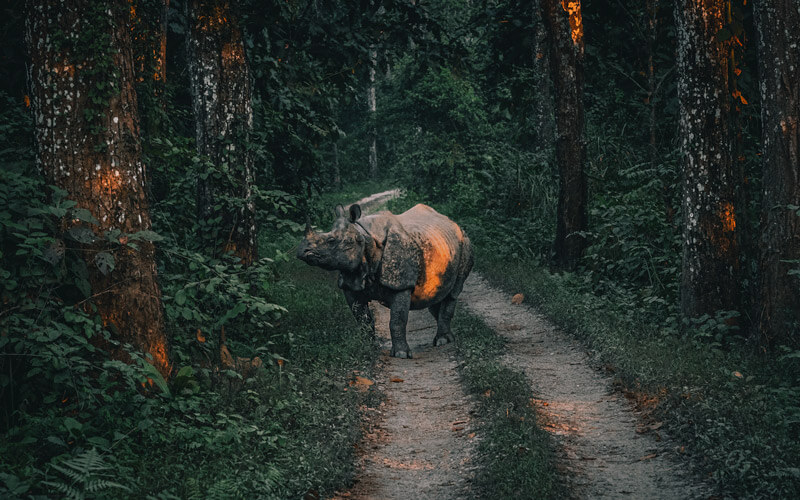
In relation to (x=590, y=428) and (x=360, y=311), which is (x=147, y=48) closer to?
(x=360, y=311)

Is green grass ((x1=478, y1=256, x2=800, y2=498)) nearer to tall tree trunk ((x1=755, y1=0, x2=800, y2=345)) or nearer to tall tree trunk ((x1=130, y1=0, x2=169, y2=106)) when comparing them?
tall tree trunk ((x1=755, y1=0, x2=800, y2=345))

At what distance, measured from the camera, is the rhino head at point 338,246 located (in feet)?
30.7

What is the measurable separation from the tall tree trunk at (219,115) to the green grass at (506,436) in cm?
340

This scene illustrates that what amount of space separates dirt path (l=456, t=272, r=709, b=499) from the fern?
3.44 m

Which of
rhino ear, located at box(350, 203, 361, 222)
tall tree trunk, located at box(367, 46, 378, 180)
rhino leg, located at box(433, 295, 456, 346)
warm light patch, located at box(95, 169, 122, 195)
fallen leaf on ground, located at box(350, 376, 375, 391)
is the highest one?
tall tree trunk, located at box(367, 46, 378, 180)

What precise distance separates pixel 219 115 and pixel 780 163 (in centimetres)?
690

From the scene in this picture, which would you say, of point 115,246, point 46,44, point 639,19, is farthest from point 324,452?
point 639,19

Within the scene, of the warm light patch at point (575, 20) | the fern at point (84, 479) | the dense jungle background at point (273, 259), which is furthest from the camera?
the warm light patch at point (575, 20)

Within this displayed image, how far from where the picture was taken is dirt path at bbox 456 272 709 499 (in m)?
5.52

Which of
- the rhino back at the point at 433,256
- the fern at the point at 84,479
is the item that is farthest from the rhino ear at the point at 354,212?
the fern at the point at 84,479

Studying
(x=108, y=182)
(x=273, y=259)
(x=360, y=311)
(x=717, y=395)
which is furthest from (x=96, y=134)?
(x=717, y=395)

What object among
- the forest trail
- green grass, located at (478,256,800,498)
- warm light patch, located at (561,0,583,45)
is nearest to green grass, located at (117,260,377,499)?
the forest trail

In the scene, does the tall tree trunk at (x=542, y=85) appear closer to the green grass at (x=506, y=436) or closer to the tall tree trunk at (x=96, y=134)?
the green grass at (x=506, y=436)

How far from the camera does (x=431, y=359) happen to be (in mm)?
10328
